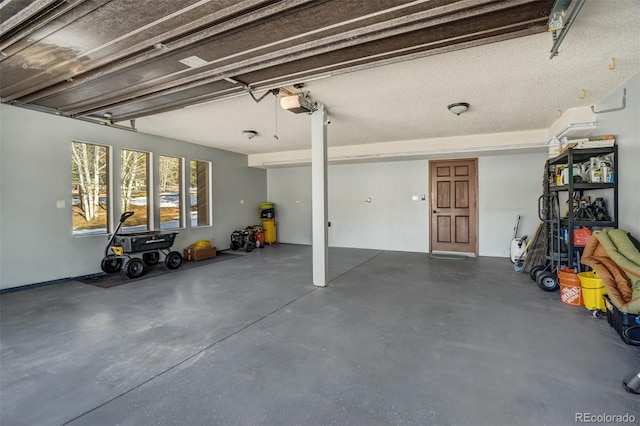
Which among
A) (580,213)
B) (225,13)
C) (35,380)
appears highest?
(225,13)

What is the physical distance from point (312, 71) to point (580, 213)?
406 centimetres

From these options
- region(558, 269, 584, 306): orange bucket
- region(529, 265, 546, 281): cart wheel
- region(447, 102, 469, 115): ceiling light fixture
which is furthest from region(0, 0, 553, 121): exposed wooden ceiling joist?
region(529, 265, 546, 281): cart wheel

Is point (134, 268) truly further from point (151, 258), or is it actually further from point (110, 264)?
point (151, 258)

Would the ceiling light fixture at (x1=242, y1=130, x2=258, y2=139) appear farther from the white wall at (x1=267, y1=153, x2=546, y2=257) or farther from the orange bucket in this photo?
the orange bucket

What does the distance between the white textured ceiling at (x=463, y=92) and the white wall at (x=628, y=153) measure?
21 centimetres

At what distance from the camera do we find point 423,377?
6.92ft

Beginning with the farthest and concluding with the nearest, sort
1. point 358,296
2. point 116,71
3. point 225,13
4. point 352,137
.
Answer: point 352,137 < point 358,296 < point 116,71 < point 225,13

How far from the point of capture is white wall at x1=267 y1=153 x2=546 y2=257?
649 cm

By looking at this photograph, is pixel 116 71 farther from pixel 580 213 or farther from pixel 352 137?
pixel 580 213

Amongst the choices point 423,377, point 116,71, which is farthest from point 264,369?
point 116,71

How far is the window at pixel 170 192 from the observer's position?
646 centimetres

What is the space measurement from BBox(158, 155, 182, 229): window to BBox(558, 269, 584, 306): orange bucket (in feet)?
23.4

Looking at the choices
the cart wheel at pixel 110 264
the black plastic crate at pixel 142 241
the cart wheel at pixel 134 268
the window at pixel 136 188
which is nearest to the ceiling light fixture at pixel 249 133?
the window at pixel 136 188

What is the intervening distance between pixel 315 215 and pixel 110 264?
388 centimetres
